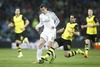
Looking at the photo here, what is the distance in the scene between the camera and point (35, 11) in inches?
1356

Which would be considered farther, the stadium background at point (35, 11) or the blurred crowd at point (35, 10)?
the blurred crowd at point (35, 10)

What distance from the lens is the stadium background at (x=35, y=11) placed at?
3253 centimetres

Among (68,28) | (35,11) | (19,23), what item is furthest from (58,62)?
(35,11)

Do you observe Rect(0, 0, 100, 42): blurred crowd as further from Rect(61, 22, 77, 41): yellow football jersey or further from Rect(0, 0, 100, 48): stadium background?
Rect(61, 22, 77, 41): yellow football jersey

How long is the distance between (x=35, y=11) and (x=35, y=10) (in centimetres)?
10

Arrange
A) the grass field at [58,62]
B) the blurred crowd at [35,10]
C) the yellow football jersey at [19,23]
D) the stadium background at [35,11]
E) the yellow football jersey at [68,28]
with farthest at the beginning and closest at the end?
1. the blurred crowd at [35,10]
2. the stadium background at [35,11]
3. the yellow football jersey at [19,23]
4. the yellow football jersey at [68,28]
5. the grass field at [58,62]

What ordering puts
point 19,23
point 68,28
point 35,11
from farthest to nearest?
1. point 35,11
2. point 19,23
3. point 68,28

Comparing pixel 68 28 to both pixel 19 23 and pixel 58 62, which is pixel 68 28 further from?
pixel 19 23

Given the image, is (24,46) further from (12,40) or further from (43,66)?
(43,66)

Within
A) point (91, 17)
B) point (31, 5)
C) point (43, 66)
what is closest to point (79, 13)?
point (31, 5)

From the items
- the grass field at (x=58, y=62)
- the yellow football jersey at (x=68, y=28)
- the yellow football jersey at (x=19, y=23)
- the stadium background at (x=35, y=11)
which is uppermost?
the stadium background at (x=35, y=11)

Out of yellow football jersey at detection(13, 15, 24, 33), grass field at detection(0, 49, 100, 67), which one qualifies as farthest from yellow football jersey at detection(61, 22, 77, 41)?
yellow football jersey at detection(13, 15, 24, 33)

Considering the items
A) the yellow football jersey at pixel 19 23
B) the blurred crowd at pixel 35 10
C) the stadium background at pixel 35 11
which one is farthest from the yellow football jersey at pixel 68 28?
the blurred crowd at pixel 35 10

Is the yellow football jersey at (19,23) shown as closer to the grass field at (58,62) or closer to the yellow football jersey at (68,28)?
the grass field at (58,62)
